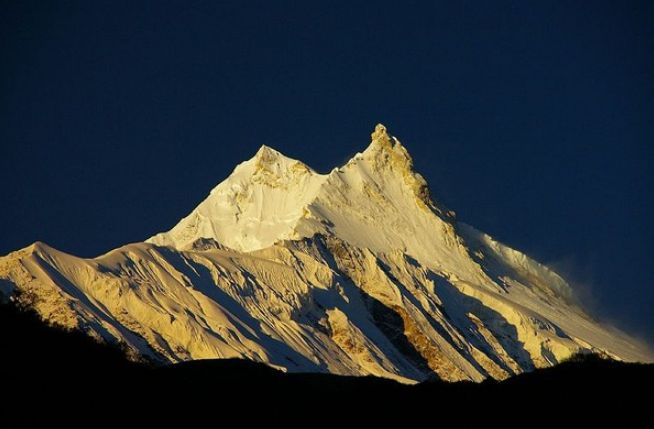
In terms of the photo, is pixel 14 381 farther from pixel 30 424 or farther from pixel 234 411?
pixel 234 411

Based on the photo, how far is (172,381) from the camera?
1938 inches

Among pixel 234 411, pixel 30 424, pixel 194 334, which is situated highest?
pixel 194 334

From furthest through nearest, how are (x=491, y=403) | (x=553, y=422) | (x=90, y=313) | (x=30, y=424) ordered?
(x=90, y=313) → (x=491, y=403) → (x=553, y=422) → (x=30, y=424)

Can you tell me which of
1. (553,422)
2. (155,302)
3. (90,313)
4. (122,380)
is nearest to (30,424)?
(122,380)

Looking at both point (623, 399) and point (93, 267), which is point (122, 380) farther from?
point (93, 267)

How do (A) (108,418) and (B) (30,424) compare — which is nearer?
(B) (30,424)

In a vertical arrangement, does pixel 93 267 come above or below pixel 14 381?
above

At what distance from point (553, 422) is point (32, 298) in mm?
20514

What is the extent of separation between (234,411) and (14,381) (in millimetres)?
7781

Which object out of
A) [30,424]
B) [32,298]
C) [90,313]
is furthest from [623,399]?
[90,313]

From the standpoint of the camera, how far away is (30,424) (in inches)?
1500

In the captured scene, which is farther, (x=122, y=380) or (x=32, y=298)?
(x=32, y=298)

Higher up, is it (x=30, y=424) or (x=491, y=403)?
(x=491, y=403)

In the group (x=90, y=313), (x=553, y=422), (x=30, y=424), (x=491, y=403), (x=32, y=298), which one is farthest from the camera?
(x=90, y=313)
